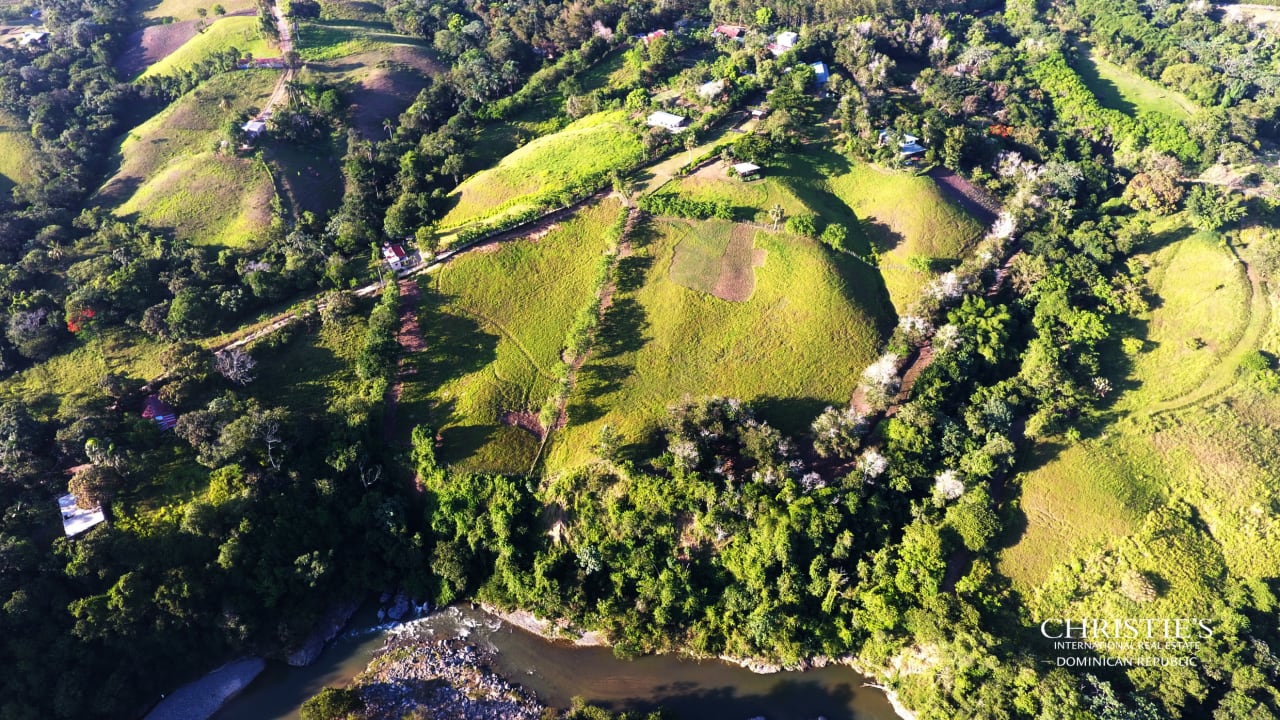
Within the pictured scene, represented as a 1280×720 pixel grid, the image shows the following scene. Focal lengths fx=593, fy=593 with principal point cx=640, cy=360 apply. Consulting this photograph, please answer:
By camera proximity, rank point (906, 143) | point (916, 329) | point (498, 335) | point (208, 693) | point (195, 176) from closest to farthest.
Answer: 1. point (208, 693)
2. point (498, 335)
3. point (916, 329)
4. point (906, 143)
5. point (195, 176)

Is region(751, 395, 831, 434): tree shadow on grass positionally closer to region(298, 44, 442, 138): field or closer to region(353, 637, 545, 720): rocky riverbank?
region(353, 637, 545, 720): rocky riverbank

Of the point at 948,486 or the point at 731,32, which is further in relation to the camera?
the point at 731,32

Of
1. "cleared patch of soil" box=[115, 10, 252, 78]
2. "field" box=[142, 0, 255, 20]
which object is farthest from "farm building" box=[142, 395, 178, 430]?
"field" box=[142, 0, 255, 20]

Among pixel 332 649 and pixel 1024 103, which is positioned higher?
pixel 1024 103

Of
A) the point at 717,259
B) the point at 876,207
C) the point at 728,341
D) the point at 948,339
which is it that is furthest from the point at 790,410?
the point at 876,207

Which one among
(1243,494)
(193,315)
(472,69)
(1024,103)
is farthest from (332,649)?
(1024,103)

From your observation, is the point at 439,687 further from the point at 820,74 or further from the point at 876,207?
the point at 820,74

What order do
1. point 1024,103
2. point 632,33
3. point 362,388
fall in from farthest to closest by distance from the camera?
point 632,33 < point 1024,103 < point 362,388

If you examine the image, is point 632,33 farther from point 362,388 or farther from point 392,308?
point 362,388
